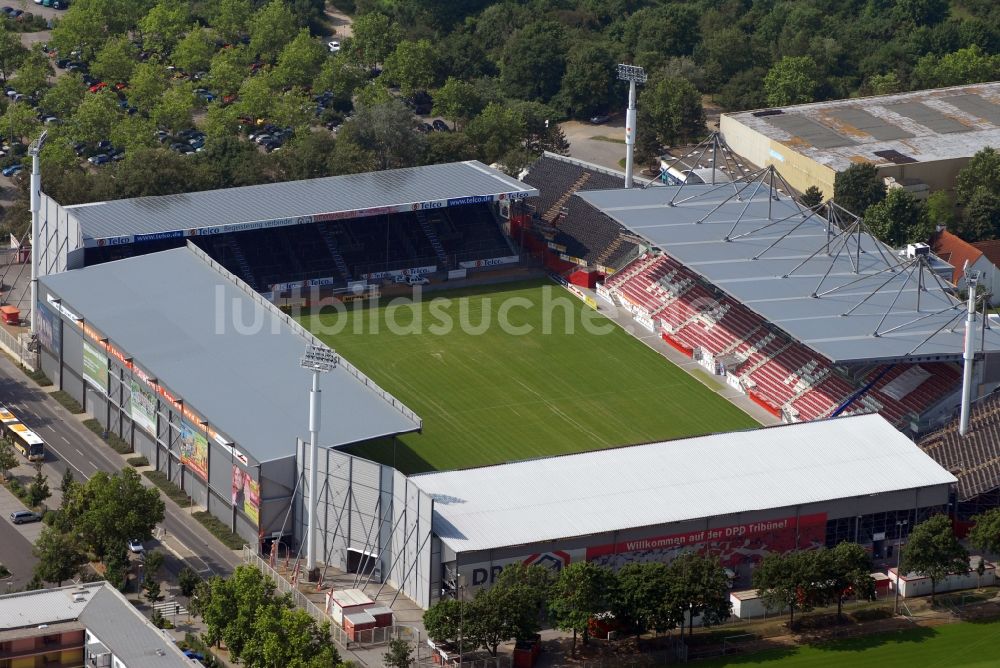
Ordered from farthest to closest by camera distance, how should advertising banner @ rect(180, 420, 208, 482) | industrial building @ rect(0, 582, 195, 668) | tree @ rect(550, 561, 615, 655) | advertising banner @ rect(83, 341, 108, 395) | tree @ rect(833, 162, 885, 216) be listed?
tree @ rect(833, 162, 885, 216), advertising banner @ rect(83, 341, 108, 395), advertising banner @ rect(180, 420, 208, 482), tree @ rect(550, 561, 615, 655), industrial building @ rect(0, 582, 195, 668)

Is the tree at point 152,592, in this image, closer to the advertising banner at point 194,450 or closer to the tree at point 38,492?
the advertising banner at point 194,450

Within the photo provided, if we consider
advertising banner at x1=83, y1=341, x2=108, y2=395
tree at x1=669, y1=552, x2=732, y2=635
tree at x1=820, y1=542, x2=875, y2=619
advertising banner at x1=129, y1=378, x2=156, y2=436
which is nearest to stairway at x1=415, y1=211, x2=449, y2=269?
advertising banner at x1=83, y1=341, x2=108, y2=395

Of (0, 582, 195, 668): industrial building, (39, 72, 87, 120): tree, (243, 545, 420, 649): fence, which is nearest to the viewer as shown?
(0, 582, 195, 668): industrial building

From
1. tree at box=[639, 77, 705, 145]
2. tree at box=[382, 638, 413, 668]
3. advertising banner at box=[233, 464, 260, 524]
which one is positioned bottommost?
tree at box=[382, 638, 413, 668]

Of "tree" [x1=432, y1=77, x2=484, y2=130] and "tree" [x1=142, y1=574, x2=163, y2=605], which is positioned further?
"tree" [x1=432, y1=77, x2=484, y2=130]

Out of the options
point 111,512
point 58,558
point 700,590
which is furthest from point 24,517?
point 700,590

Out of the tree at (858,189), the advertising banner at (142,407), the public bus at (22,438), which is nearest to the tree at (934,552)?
the advertising banner at (142,407)

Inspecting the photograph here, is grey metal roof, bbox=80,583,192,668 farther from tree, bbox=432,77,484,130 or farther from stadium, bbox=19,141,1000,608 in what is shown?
tree, bbox=432,77,484,130

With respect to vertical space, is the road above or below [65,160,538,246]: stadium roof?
below
